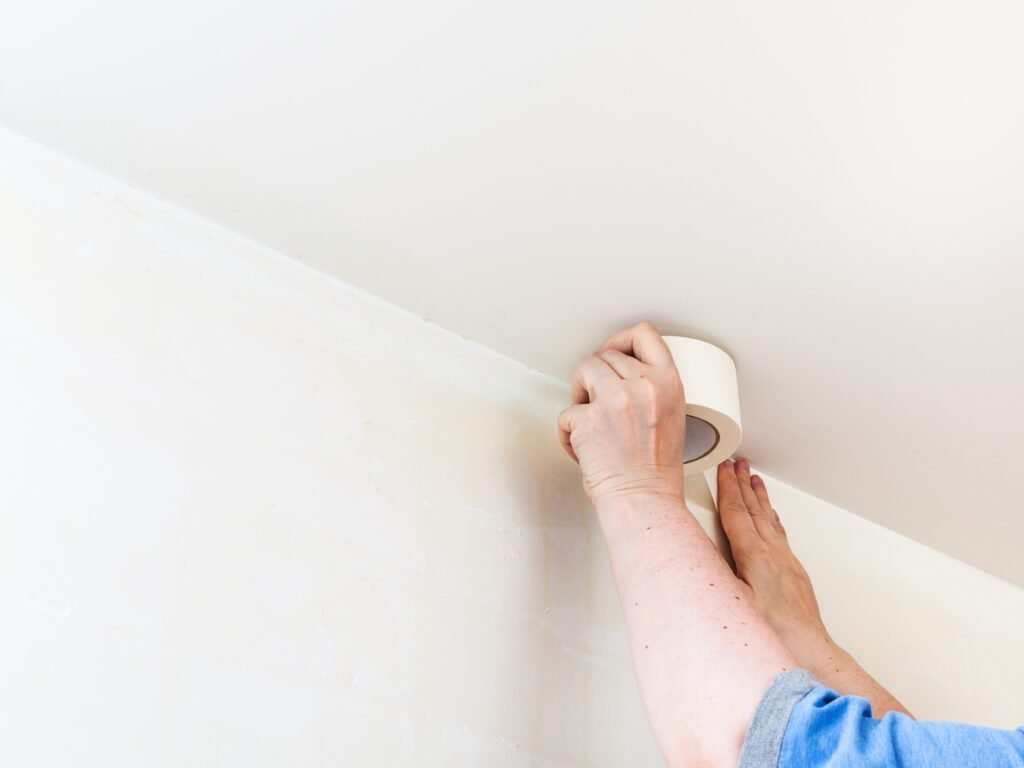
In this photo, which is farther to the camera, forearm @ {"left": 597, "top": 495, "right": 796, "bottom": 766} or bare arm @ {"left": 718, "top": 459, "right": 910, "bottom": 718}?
bare arm @ {"left": 718, "top": 459, "right": 910, "bottom": 718}

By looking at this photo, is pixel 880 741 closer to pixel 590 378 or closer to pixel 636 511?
pixel 636 511

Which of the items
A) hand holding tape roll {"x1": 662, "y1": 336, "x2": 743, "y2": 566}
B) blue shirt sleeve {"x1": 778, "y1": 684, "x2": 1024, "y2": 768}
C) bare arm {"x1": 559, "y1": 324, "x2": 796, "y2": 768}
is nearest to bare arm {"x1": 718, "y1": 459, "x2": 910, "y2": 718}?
hand holding tape roll {"x1": 662, "y1": 336, "x2": 743, "y2": 566}

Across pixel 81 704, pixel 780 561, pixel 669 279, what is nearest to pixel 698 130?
pixel 669 279

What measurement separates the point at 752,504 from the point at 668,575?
45 centimetres

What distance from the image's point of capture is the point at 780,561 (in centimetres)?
134

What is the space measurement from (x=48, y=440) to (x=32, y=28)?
0.37m

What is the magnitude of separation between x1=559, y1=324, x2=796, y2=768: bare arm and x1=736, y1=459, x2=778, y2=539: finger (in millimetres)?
283

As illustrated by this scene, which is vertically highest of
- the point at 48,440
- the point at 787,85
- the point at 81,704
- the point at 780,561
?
the point at 787,85

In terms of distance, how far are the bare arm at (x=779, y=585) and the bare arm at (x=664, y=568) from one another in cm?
21

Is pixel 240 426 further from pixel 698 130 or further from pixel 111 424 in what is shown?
pixel 698 130

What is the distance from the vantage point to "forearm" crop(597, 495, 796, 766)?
0.84m

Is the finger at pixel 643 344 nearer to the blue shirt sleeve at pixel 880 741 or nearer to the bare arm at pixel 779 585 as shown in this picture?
the bare arm at pixel 779 585

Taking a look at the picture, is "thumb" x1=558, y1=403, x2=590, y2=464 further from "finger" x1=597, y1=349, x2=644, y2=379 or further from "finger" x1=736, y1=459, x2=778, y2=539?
"finger" x1=736, y1=459, x2=778, y2=539

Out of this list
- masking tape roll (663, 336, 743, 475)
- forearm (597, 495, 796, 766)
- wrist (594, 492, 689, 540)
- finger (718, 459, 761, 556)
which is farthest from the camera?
finger (718, 459, 761, 556)
